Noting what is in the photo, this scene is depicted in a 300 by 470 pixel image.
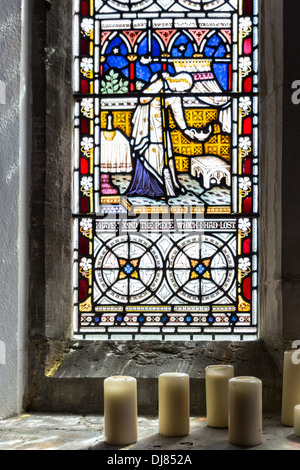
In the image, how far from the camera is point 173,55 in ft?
10.2

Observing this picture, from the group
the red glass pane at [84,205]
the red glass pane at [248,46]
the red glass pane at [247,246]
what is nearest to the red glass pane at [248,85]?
the red glass pane at [248,46]

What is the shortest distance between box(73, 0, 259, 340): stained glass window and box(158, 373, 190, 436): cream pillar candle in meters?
0.74

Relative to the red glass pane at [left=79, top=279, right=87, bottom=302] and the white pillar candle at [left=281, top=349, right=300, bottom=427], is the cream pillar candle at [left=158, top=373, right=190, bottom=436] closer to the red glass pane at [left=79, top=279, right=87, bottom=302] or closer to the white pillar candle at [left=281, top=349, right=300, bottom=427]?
the white pillar candle at [left=281, top=349, right=300, bottom=427]

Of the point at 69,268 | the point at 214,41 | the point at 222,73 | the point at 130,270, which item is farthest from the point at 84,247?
the point at 214,41

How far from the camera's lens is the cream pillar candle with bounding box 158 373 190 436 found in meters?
2.19

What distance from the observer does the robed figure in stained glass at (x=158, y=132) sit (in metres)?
3.05

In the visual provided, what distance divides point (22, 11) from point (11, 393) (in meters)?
1.78

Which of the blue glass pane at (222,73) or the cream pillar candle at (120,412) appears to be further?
the blue glass pane at (222,73)

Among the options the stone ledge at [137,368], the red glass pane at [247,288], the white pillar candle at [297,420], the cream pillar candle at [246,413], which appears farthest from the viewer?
the red glass pane at [247,288]

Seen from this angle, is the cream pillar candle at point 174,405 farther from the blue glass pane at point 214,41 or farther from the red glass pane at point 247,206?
the blue glass pane at point 214,41

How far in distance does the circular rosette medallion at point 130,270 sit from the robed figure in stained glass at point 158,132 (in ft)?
1.02

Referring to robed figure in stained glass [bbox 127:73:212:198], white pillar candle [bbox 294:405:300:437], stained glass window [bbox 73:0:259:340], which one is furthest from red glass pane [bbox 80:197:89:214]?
white pillar candle [bbox 294:405:300:437]

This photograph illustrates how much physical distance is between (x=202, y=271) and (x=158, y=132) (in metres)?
0.78
